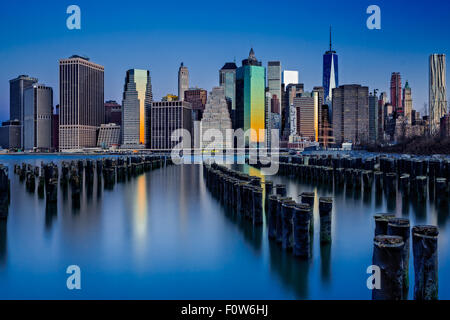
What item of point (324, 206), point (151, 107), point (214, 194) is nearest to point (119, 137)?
point (151, 107)

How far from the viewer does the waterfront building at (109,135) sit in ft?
619

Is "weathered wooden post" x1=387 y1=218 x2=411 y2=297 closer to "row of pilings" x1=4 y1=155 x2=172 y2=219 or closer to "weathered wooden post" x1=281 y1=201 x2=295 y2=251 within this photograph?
"weathered wooden post" x1=281 y1=201 x2=295 y2=251

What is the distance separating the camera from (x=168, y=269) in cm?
869

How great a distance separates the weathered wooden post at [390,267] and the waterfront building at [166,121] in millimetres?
174469

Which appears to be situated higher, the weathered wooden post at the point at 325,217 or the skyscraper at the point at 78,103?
the skyscraper at the point at 78,103

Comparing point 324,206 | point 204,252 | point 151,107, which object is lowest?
point 204,252

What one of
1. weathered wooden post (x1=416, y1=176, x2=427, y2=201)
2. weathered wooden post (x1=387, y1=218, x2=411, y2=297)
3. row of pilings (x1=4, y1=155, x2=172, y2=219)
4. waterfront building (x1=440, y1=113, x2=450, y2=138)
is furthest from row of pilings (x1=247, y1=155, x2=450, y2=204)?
waterfront building (x1=440, y1=113, x2=450, y2=138)

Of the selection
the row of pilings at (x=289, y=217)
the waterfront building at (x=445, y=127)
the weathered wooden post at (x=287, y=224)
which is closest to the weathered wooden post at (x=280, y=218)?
the row of pilings at (x=289, y=217)

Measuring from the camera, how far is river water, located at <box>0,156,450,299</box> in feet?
24.6

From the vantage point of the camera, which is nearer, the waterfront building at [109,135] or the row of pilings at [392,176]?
the row of pilings at [392,176]

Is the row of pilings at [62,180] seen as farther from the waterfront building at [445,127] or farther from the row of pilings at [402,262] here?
the waterfront building at [445,127]
